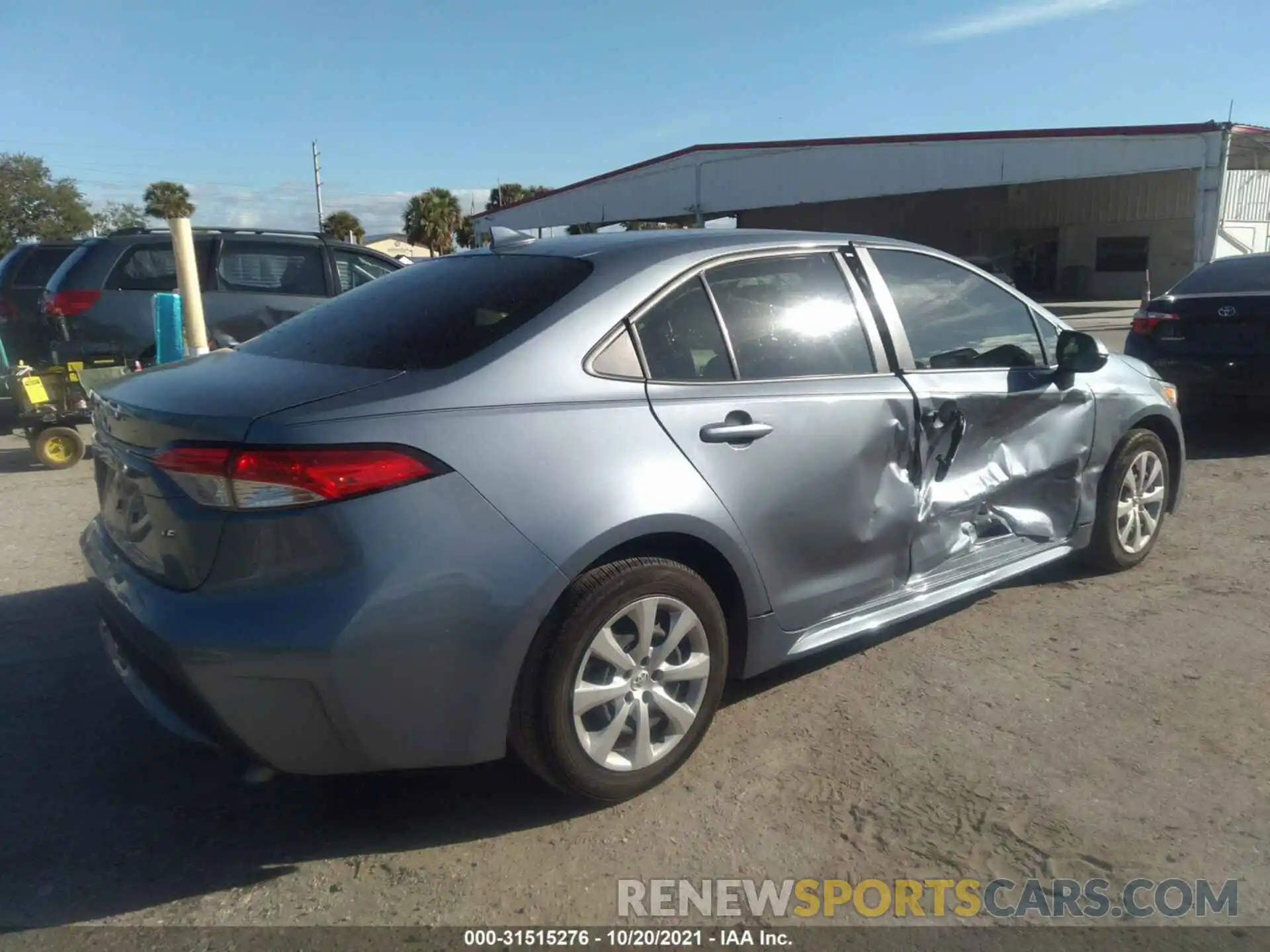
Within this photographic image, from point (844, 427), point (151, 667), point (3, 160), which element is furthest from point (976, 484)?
point (3, 160)

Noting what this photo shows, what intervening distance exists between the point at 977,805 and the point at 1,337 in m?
9.98

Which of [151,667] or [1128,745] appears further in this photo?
[1128,745]

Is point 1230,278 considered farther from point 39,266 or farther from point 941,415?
point 39,266

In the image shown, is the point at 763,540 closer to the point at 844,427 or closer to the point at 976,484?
the point at 844,427

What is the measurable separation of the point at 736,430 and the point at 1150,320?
22.0 ft

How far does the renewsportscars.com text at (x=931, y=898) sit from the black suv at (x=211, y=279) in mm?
6562

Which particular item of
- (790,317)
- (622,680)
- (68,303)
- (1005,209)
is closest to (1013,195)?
(1005,209)

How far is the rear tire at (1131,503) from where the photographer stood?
15.5 feet

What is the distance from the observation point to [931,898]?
2.58 meters

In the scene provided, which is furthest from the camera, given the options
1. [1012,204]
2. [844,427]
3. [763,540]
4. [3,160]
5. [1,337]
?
[3,160]

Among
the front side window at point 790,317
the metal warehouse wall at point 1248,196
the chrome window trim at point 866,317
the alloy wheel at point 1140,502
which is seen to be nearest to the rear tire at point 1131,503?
the alloy wheel at point 1140,502

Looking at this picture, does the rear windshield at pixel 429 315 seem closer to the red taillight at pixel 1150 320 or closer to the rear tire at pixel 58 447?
the rear tire at pixel 58 447

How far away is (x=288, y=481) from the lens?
7.93ft

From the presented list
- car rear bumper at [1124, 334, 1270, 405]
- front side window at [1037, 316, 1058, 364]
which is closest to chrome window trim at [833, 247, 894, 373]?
front side window at [1037, 316, 1058, 364]
